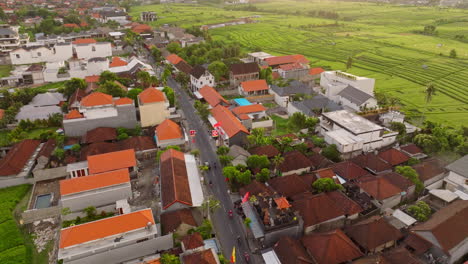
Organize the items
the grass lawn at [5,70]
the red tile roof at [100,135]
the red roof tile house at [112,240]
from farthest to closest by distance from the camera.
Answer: the grass lawn at [5,70] < the red tile roof at [100,135] < the red roof tile house at [112,240]

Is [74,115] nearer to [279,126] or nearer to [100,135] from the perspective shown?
[100,135]

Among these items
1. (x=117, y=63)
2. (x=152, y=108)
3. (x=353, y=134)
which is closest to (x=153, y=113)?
(x=152, y=108)

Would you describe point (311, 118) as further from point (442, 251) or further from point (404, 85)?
point (404, 85)

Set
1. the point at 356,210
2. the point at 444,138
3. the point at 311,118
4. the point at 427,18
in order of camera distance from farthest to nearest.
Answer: the point at 427,18, the point at 311,118, the point at 444,138, the point at 356,210

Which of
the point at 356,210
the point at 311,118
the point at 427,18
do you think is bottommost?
the point at 356,210

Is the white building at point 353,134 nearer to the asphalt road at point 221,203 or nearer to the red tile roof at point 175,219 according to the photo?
the asphalt road at point 221,203

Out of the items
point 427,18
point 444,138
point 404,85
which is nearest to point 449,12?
point 427,18

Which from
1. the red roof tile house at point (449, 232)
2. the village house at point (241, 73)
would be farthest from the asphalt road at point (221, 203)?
the village house at point (241, 73)
